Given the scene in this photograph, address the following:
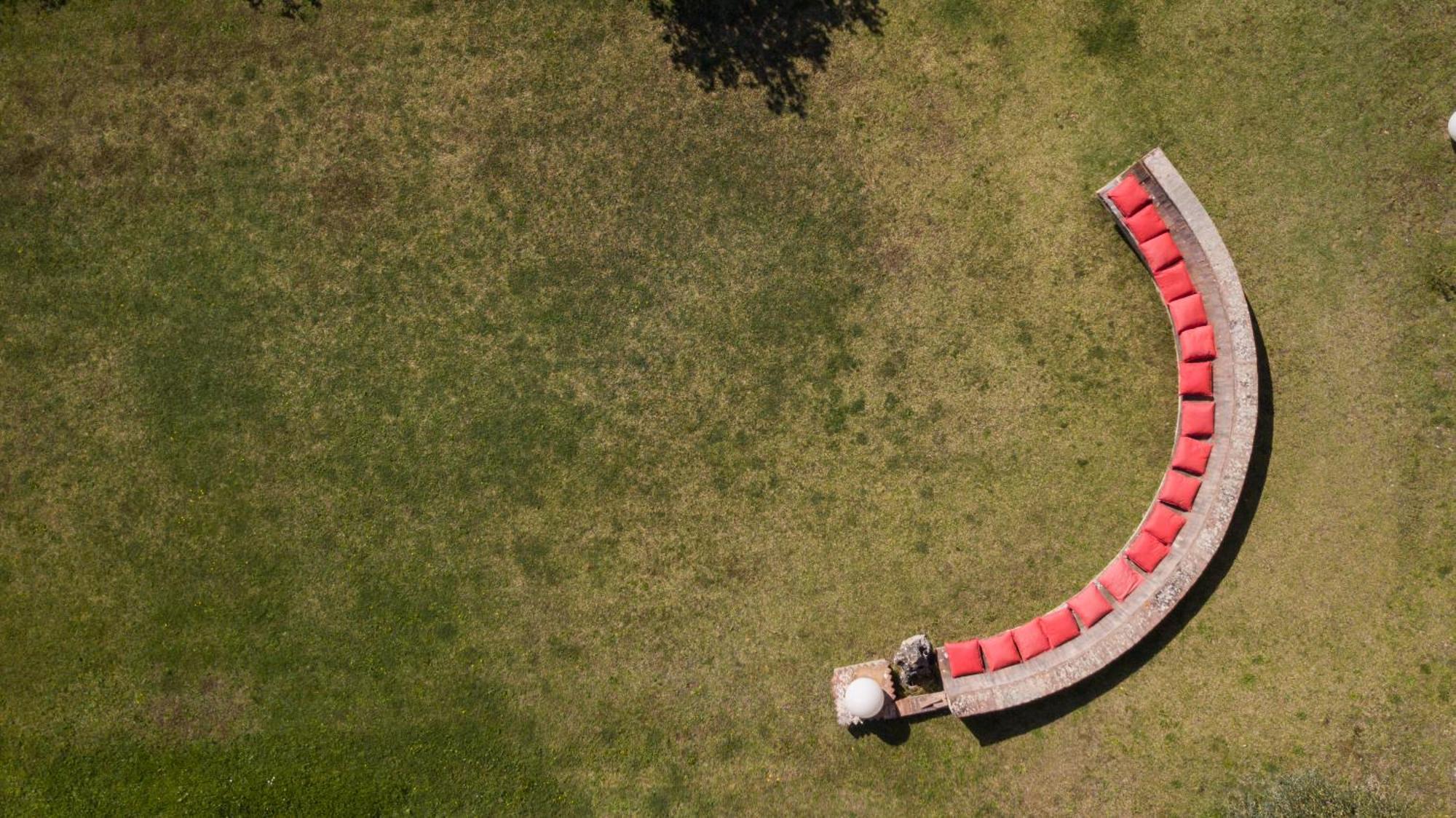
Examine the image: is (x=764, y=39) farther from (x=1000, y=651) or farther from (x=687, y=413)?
(x=1000, y=651)

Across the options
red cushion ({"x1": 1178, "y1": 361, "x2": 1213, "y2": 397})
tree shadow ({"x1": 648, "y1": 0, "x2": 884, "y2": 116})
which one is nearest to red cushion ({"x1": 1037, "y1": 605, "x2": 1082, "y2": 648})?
red cushion ({"x1": 1178, "y1": 361, "x2": 1213, "y2": 397})

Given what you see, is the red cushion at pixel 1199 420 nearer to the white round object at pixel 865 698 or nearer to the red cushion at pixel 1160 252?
the red cushion at pixel 1160 252

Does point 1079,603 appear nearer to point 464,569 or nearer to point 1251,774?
point 1251,774

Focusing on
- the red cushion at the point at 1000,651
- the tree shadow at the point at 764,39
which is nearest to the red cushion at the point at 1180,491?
the red cushion at the point at 1000,651

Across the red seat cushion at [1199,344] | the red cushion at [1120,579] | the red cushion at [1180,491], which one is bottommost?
the red cushion at [1120,579]

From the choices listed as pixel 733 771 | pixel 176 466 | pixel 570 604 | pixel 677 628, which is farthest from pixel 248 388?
pixel 733 771

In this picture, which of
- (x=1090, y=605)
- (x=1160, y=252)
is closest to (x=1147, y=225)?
(x=1160, y=252)
